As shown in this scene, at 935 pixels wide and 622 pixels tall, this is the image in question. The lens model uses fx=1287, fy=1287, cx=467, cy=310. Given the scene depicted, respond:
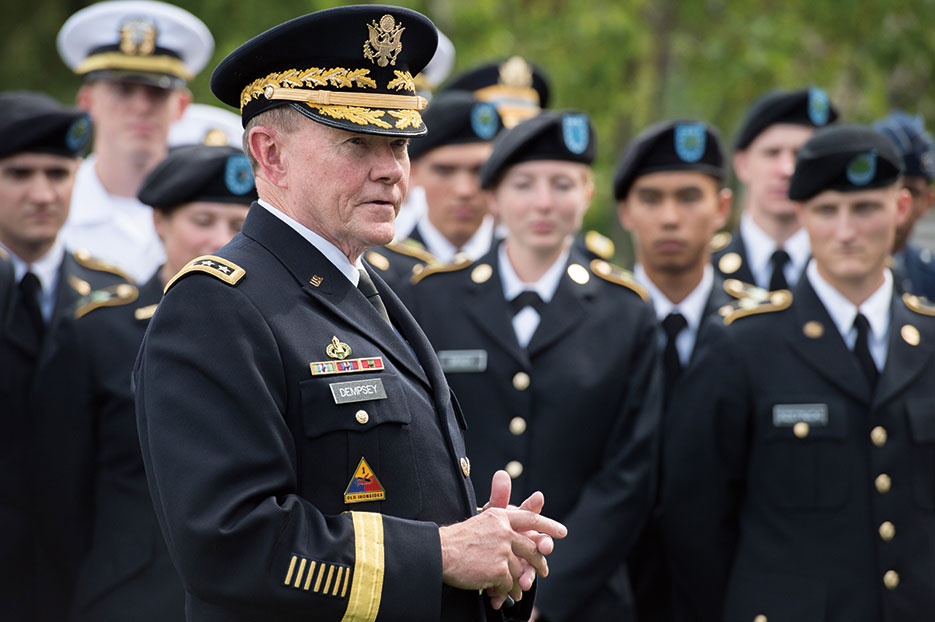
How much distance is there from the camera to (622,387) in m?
5.13

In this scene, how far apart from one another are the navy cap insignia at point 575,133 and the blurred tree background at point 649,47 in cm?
563

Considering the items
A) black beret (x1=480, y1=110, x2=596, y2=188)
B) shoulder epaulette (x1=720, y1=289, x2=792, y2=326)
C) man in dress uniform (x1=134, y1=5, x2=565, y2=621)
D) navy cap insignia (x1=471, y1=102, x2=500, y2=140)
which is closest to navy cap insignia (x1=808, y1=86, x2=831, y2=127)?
navy cap insignia (x1=471, y1=102, x2=500, y2=140)

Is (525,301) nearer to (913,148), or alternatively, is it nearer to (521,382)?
(521,382)

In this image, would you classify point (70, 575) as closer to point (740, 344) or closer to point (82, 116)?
point (82, 116)

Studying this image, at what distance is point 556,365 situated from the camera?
5125mm

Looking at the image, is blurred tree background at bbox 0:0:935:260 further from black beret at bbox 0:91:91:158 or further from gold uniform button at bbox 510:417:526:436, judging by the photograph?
gold uniform button at bbox 510:417:526:436

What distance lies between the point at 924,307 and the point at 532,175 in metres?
1.67

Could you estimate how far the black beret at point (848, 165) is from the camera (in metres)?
5.02

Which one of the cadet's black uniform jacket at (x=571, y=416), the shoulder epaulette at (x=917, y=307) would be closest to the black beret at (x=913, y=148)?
the shoulder epaulette at (x=917, y=307)

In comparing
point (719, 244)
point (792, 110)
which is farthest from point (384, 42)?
point (719, 244)

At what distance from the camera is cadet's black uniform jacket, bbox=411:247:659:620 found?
494 cm

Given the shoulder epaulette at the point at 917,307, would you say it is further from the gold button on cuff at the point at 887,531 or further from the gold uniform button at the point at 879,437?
the gold button on cuff at the point at 887,531

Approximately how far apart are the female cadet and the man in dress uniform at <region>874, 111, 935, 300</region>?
2.29m

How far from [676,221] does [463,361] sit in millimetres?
A: 1370
